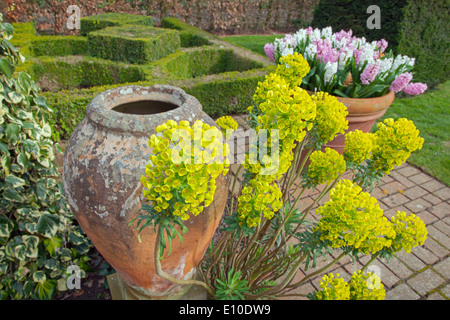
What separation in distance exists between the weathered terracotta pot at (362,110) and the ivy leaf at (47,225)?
10.6 feet

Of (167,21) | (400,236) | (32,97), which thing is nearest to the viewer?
(400,236)

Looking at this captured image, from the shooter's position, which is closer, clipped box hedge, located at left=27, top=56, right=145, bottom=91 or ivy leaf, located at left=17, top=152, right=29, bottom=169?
ivy leaf, located at left=17, top=152, right=29, bottom=169

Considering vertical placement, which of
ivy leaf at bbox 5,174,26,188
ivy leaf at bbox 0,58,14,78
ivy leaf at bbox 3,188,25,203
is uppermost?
ivy leaf at bbox 0,58,14,78

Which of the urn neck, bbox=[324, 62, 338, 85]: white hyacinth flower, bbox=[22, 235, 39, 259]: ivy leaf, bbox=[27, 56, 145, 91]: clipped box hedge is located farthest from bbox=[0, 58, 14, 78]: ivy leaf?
bbox=[27, 56, 145, 91]: clipped box hedge

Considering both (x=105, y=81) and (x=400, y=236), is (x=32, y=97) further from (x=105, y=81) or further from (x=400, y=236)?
(x=105, y=81)

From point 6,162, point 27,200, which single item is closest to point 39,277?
point 27,200

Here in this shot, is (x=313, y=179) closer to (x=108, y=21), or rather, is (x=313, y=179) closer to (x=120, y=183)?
(x=120, y=183)

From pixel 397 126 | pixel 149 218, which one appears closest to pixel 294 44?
pixel 397 126

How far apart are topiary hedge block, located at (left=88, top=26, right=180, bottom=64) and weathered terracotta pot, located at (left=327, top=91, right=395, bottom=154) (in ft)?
13.6

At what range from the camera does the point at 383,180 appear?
409cm

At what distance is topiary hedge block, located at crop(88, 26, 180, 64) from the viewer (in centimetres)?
602

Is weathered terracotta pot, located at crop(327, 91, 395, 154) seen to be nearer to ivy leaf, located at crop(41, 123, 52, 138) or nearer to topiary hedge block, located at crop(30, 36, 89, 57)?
ivy leaf, located at crop(41, 123, 52, 138)

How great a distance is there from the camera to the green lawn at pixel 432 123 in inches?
172

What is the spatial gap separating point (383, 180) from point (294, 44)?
234 centimetres
